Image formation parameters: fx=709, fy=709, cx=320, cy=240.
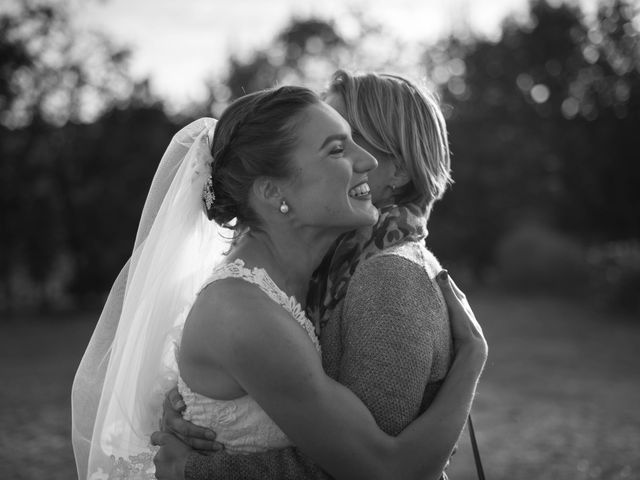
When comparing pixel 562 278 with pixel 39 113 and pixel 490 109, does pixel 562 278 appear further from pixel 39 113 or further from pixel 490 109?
pixel 39 113

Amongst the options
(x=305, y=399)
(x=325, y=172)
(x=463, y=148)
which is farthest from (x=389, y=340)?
(x=463, y=148)

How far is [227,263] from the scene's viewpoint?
278 cm

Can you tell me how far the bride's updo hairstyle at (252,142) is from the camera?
2.83 m

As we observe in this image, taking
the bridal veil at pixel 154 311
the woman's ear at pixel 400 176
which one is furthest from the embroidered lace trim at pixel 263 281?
the woman's ear at pixel 400 176

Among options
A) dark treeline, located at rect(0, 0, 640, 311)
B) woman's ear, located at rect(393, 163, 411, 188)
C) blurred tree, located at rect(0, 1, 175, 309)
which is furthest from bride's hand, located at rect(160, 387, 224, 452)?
blurred tree, located at rect(0, 1, 175, 309)

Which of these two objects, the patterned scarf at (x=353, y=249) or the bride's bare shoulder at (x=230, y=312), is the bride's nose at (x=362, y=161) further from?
the bride's bare shoulder at (x=230, y=312)

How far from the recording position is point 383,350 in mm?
2520

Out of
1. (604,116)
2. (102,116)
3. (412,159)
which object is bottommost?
(604,116)

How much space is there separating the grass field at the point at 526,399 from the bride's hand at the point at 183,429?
396 centimetres

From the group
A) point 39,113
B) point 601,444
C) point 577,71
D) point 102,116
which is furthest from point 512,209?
point 601,444

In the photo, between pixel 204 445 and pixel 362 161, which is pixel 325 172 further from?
pixel 204 445

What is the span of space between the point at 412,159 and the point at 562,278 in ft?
70.1

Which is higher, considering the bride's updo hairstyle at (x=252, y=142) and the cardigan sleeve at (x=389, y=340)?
the bride's updo hairstyle at (x=252, y=142)

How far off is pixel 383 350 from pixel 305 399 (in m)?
0.33
